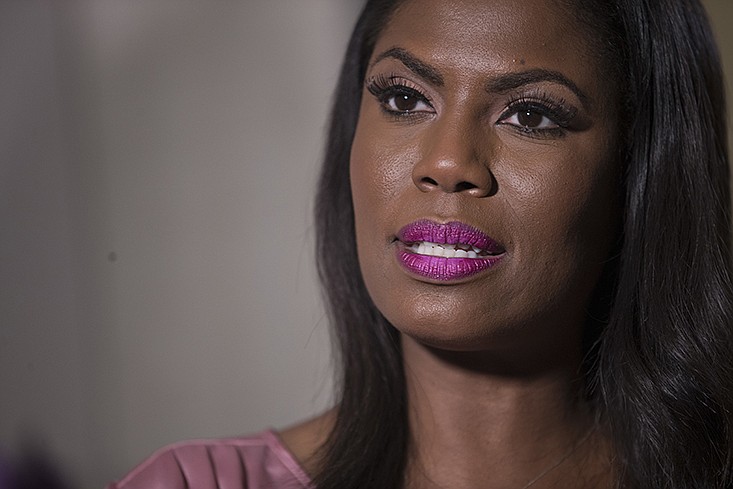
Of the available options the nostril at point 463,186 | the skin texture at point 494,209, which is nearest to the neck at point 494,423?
the skin texture at point 494,209

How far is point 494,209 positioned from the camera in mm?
1561

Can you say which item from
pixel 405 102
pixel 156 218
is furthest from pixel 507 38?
pixel 156 218

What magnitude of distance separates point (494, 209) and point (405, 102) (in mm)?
250

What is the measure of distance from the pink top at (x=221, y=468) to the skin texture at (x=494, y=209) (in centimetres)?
22

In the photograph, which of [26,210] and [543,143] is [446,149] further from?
[26,210]

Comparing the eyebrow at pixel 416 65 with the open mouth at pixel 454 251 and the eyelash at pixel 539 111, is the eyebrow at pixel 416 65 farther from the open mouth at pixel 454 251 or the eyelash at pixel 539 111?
the open mouth at pixel 454 251

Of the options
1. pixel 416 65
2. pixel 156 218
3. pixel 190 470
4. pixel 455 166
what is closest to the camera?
pixel 455 166

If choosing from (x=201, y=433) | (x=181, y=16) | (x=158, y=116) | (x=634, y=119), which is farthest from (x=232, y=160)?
(x=634, y=119)

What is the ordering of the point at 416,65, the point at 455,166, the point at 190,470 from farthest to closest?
the point at 190,470
the point at 416,65
the point at 455,166

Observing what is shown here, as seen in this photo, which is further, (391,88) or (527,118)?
(391,88)

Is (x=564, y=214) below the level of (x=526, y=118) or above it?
below

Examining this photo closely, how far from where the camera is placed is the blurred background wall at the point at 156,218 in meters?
2.72

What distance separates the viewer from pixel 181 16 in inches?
113

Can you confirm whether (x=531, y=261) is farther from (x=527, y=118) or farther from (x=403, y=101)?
(x=403, y=101)
